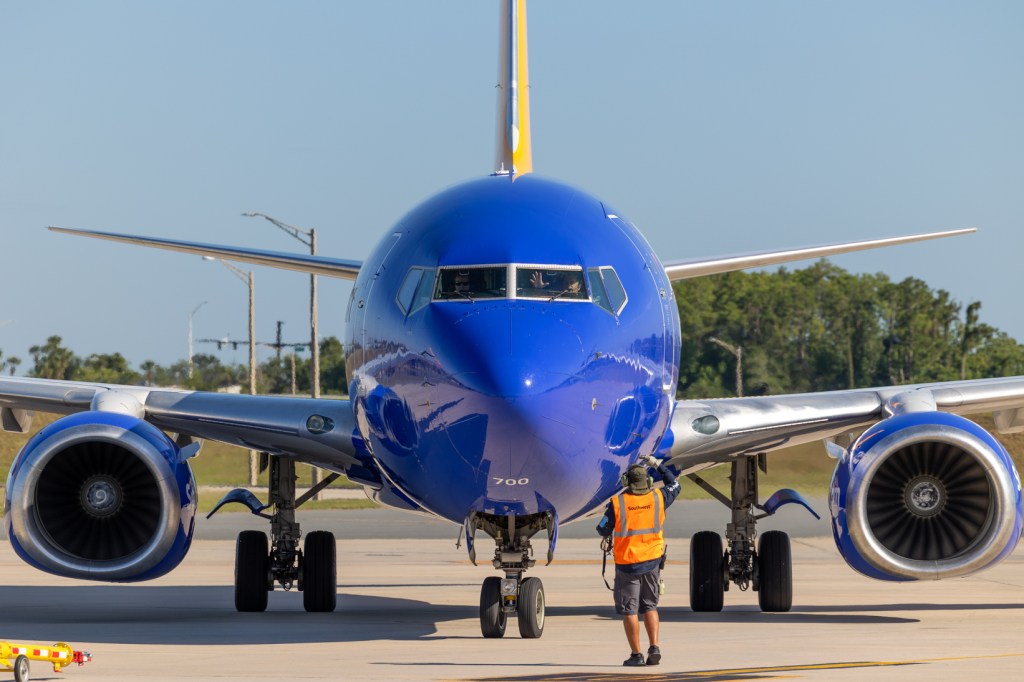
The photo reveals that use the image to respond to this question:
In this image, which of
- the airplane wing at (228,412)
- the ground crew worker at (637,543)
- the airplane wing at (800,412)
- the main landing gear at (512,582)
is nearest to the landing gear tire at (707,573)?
the airplane wing at (800,412)

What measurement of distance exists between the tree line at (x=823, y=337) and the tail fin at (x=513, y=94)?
86396 millimetres

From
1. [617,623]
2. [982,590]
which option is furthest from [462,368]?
[982,590]

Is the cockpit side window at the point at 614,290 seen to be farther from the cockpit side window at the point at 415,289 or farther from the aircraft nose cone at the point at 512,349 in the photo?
the cockpit side window at the point at 415,289

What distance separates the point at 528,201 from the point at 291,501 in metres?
5.73

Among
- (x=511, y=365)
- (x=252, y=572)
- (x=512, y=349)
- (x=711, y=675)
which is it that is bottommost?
(x=711, y=675)

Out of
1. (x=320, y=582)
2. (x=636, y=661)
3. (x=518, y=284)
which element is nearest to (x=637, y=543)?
(x=636, y=661)

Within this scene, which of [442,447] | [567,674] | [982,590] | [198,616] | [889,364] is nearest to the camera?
[567,674]

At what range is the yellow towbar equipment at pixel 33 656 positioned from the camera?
11797 mm

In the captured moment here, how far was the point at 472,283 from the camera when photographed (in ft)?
44.9

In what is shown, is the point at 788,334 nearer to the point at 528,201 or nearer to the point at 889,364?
the point at 889,364

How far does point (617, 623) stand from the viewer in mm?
17141

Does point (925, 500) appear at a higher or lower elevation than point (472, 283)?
lower

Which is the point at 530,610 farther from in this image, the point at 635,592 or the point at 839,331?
the point at 839,331

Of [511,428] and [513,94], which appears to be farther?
[513,94]
